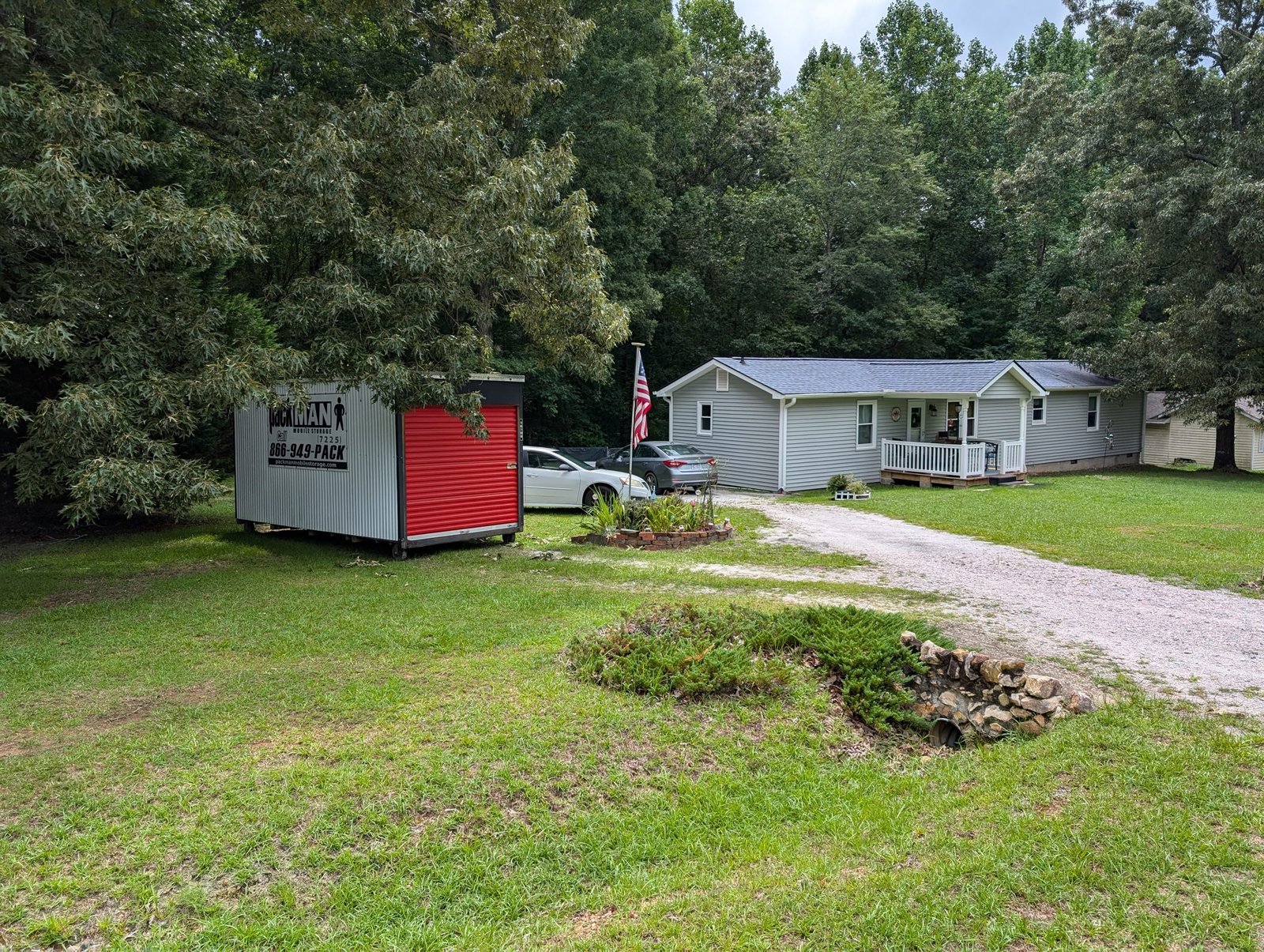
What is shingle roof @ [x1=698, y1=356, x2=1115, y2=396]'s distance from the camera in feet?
72.8

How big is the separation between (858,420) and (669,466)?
6.54 m

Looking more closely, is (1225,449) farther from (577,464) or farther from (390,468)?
(390,468)

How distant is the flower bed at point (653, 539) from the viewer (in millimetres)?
13398

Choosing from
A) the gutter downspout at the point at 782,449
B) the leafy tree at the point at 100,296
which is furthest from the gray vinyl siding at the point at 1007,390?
the leafy tree at the point at 100,296

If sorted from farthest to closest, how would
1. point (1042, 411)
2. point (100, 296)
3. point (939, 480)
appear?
1. point (1042, 411)
2. point (939, 480)
3. point (100, 296)

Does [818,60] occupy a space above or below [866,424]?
above

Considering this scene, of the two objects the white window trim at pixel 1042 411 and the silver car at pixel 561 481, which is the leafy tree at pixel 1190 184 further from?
the silver car at pixel 561 481

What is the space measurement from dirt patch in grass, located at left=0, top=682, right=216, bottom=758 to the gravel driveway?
21.5 feet

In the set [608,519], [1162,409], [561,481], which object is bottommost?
[608,519]

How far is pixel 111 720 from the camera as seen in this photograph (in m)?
5.86

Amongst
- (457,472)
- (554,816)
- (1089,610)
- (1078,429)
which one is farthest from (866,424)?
(554,816)

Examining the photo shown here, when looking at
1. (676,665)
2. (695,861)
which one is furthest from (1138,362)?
(695,861)

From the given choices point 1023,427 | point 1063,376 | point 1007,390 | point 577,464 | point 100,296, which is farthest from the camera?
point 1063,376

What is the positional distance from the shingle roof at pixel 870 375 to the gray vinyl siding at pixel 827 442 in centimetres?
47
